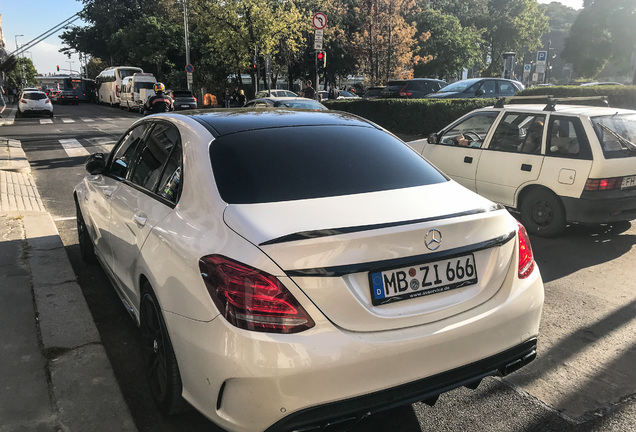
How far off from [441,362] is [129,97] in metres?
39.2

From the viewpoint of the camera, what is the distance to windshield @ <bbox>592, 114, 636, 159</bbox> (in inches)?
231

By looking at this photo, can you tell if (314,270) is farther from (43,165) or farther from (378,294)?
(43,165)

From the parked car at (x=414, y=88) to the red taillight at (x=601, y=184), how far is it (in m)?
16.4

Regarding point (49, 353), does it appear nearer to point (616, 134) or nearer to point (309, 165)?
point (309, 165)

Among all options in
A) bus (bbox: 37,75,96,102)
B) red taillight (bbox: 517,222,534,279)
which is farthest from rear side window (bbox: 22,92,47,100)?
red taillight (bbox: 517,222,534,279)

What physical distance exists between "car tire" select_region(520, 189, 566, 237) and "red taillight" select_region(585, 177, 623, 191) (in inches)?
16.1

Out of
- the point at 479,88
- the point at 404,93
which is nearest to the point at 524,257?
the point at 479,88

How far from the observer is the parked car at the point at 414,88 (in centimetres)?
2202

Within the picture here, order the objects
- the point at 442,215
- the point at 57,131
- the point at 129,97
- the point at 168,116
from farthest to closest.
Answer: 1. the point at 129,97
2. the point at 57,131
3. the point at 168,116
4. the point at 442,215

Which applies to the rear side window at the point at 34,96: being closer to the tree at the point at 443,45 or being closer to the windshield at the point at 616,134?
the windshield at the point at 616,134

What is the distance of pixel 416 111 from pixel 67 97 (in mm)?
45730

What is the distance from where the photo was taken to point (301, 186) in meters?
2.74

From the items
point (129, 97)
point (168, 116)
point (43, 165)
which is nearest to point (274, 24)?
point (129, 97)

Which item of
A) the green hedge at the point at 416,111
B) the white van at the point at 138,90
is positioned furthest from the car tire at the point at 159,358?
the white van at the point at 138,90
